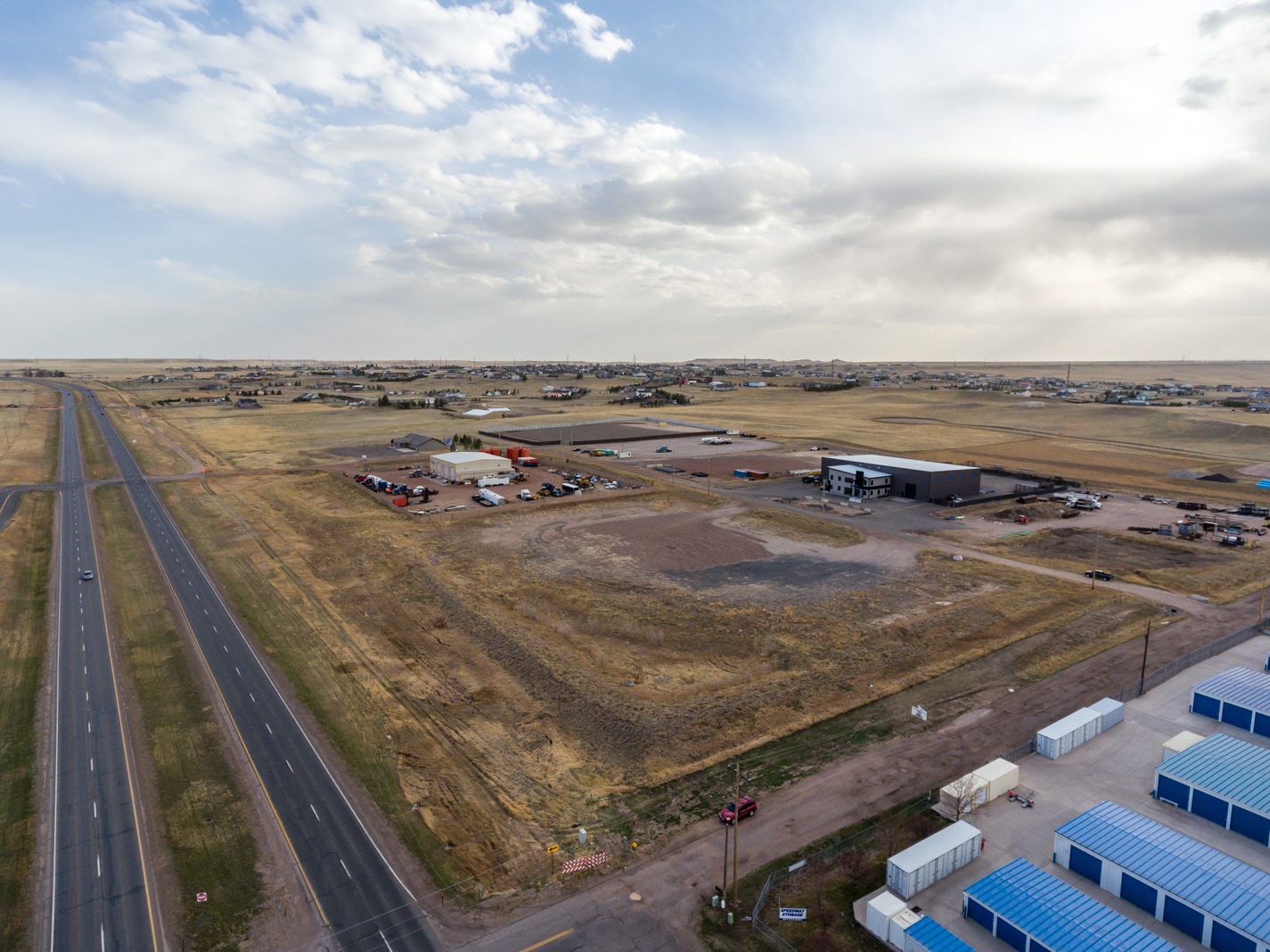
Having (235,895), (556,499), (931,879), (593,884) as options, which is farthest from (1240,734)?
(556,499)

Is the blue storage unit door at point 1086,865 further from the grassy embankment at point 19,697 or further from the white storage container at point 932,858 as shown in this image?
the grassy embankment at point 19,697

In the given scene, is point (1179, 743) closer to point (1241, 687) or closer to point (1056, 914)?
point (1241, 687)

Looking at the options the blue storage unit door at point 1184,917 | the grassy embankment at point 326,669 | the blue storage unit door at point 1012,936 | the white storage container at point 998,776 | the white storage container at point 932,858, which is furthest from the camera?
the grassy embankment at point 326,669

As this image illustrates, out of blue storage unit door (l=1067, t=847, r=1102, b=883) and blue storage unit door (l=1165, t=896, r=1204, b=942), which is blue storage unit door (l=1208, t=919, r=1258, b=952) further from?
blue storage unit door (l=1067, t=847, r=1102, b=883)

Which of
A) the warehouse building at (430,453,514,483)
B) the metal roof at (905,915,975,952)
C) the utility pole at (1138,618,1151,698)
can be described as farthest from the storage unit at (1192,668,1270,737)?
the warehouse building at (430,453,514,483)

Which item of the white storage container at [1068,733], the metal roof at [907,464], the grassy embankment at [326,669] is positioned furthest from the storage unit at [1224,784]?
the metal roof at [907,464]

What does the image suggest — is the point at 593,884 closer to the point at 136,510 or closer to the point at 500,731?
the point at 500,731
